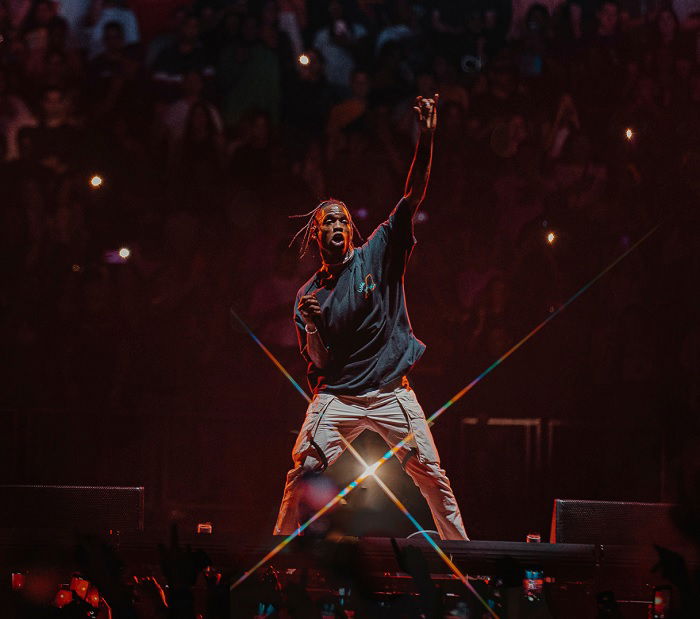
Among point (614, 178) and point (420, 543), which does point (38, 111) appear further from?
point (420, 543)

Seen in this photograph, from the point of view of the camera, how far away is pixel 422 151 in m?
5.25

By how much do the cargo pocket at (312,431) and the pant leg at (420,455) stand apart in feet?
0.98

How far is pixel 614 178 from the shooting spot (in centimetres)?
789

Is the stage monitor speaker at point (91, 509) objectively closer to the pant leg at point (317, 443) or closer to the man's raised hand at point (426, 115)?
the pant leg at point (317, 443)

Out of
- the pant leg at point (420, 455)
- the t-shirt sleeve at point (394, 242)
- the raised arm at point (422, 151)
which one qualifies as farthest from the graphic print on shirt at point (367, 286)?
the pant leg at point (420, 455)

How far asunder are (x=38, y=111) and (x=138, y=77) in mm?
973

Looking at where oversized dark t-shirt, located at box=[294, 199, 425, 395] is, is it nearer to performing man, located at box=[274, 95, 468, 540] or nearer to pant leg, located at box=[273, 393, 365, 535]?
performing man, located at box=[274, 95, 468, 540]

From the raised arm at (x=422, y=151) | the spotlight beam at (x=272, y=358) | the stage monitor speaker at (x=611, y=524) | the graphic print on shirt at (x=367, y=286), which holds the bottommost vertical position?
the stage monitor speaker at (x=611, y=524)

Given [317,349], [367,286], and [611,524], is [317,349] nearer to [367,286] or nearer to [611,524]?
[367,286]

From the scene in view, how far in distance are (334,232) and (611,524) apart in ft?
7.47

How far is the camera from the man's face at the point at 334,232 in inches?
215

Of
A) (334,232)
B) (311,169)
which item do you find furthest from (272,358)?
(334,232)

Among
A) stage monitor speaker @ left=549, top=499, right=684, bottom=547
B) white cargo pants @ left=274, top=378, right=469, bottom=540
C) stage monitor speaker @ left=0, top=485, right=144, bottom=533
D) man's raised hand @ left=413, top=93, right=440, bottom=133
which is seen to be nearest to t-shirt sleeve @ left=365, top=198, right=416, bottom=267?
man's raised hand @ left=413, top=93, right=440, bottom=133

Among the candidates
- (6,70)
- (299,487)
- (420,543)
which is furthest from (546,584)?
(6,70)
